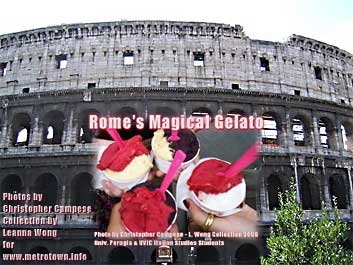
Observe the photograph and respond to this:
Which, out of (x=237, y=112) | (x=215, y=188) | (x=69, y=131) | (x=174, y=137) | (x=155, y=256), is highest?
(x=237, y=112)

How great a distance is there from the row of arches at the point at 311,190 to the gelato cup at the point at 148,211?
7282mm

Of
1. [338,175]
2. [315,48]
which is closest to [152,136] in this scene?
[338,175]

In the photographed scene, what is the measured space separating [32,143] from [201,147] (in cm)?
1044

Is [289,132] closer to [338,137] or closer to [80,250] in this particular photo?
[338,137]

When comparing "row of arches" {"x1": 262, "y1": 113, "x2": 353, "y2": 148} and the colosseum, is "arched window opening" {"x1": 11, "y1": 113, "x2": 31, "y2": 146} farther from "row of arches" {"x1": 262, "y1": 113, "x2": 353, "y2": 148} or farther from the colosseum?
"row of arches" {"x1": 262, "y1": 113, "x2": 353, "y2": 148}

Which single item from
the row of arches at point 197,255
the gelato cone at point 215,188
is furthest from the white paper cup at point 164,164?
the row of arches at point 197,255

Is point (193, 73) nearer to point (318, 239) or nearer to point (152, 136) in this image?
point (152, 136)

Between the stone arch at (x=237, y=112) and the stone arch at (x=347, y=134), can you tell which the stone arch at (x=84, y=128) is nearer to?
the stone arch at (x=237, y=112)

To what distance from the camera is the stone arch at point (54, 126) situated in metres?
25.0

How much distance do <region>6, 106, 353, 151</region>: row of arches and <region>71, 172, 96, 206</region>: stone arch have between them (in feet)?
7.50

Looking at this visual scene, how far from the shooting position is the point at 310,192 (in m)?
25.4

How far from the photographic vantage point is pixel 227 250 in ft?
72.5

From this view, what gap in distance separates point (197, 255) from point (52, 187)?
9.88 m

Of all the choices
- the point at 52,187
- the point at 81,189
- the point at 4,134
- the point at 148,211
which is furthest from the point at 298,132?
the point at 4,134
